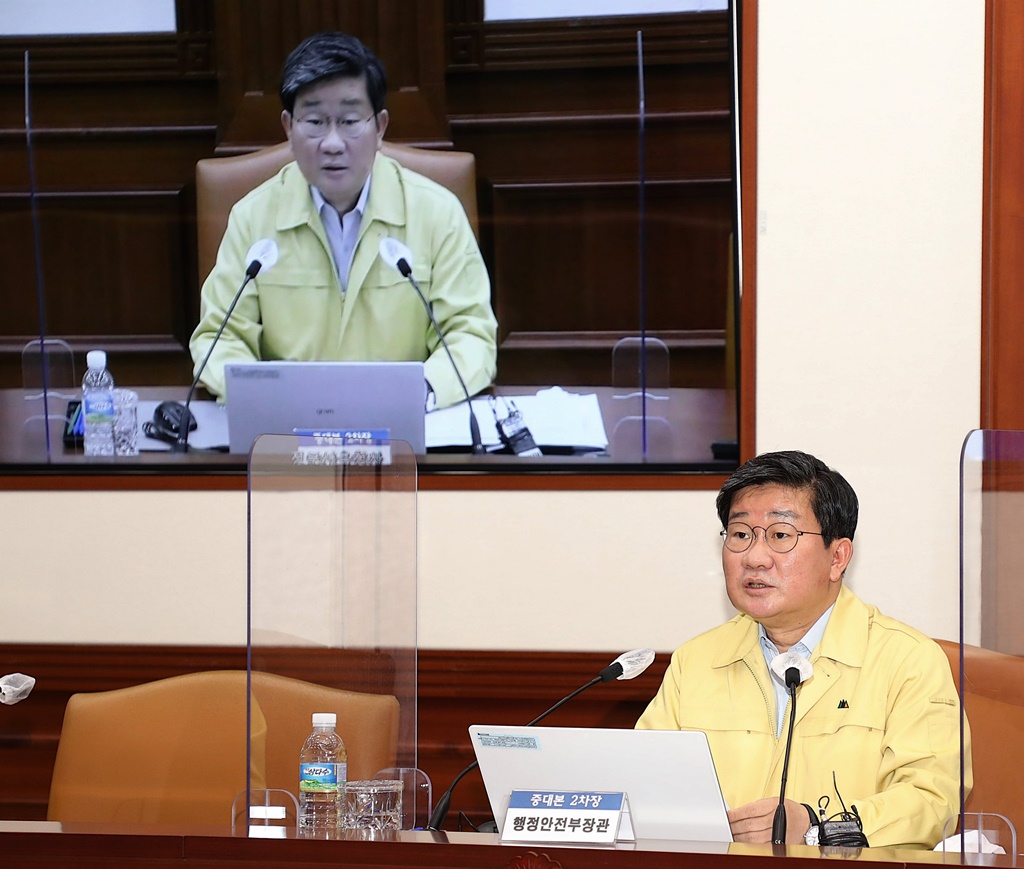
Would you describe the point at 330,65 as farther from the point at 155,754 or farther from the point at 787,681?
the point at 787,681

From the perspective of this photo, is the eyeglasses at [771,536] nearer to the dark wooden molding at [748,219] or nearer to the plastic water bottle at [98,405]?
the dark wooden molding at [748,219]

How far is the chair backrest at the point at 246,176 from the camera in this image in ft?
10.0

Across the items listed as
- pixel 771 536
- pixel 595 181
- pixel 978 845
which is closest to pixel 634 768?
pixel 978 845

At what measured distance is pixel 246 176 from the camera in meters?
3.09

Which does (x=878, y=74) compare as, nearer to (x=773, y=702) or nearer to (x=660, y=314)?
(x=660, y=314)

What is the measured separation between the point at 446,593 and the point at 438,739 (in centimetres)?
34

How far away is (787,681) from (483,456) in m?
1.24

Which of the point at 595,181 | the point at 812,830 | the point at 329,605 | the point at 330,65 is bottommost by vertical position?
the point at 812,830

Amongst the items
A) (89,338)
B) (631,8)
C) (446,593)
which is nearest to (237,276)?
(89,338)

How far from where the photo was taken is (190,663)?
3.08 metres

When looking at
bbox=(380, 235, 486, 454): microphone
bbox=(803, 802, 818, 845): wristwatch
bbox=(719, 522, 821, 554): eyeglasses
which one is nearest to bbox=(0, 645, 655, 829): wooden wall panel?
bbox=(380, 235, 486, 454): microphone

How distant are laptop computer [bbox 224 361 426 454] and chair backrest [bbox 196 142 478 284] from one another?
0.31 metres

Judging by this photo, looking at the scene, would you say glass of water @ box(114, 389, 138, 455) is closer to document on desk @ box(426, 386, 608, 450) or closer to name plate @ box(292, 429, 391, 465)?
document on desk @ box(426, 386, 608, 450)

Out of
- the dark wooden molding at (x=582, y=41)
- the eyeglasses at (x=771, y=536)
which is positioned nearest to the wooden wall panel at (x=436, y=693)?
the eyeglasses at (x=771, y=536)
